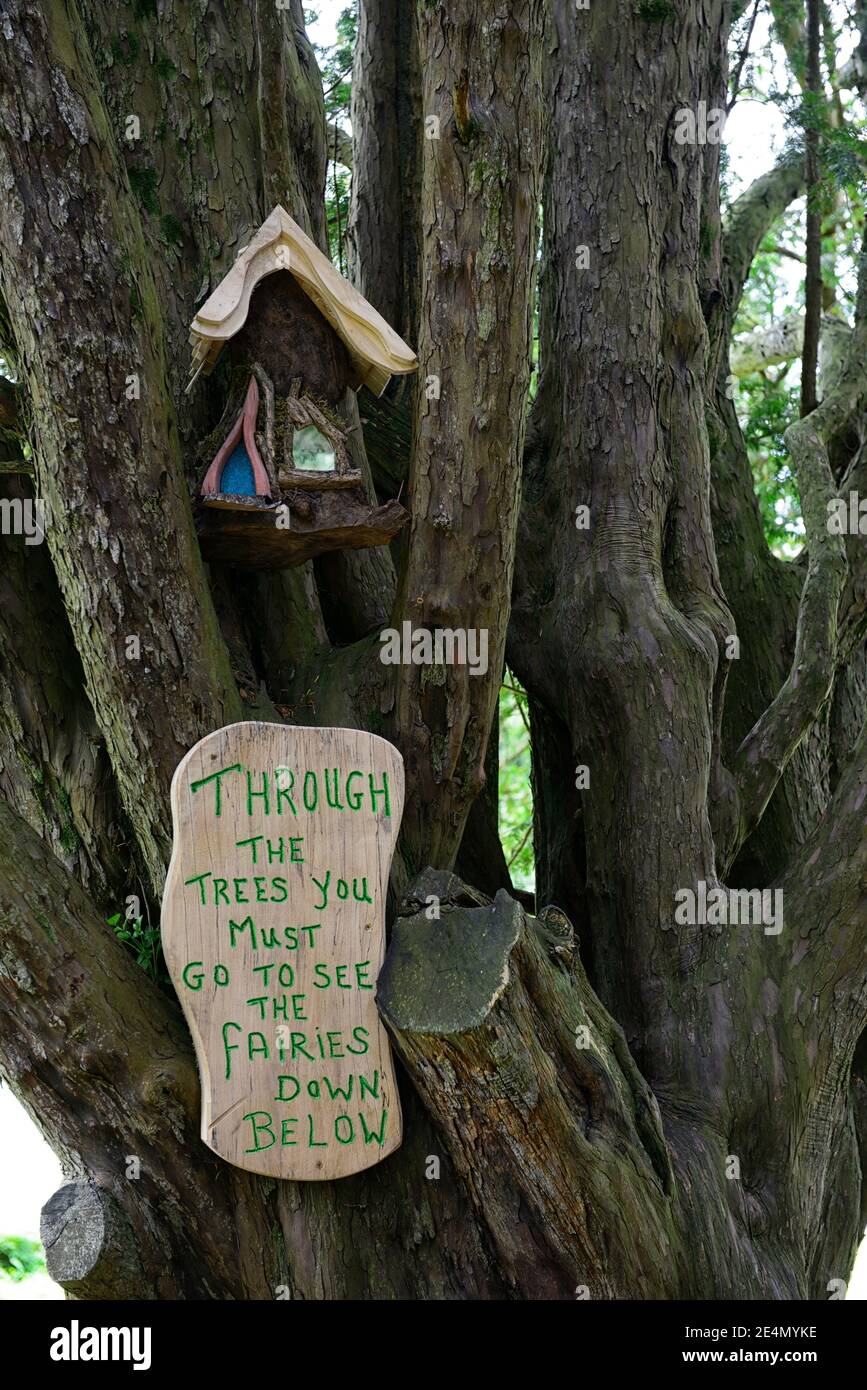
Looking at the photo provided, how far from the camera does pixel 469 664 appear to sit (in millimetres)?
3301

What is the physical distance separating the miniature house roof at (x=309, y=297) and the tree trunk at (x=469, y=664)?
135 mm

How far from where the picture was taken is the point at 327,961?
3.03 metres

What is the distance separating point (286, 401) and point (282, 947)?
51.7 inches

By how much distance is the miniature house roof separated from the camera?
3.11 metres

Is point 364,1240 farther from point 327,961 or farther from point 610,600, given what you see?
point 610,600

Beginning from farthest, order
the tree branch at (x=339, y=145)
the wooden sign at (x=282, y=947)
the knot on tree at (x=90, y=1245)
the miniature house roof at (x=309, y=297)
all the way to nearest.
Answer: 1. the tree branch at (x=339, y=145)
2. the miniature house roof at (x=309, y=297)
3. the wooden sign at (x=282, y=947)
4. the knot on tree at (x=90, y=1245)

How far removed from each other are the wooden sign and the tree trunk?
0.37 ft

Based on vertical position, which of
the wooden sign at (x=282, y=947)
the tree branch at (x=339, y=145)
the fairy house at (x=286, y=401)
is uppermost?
the tree branch at (x=339, y=145)

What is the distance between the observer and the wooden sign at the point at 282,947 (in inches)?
117

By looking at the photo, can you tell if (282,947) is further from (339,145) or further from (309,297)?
(339,145)

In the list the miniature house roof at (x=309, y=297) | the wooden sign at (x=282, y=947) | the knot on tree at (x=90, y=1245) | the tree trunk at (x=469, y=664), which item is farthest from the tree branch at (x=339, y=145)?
the knot on tree at (x=90, y=1245)

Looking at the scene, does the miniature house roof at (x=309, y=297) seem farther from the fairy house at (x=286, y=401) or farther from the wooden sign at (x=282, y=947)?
the wooden sign at (x=282, y=947)

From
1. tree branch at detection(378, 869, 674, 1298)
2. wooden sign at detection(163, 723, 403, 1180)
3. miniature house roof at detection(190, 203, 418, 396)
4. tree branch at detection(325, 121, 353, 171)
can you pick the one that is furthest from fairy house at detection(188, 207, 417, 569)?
tree branch at detection(325, 121, 353, 171)

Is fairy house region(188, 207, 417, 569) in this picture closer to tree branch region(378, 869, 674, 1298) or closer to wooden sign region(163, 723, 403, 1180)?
wooden sign region(163, 723, 403, 1180)
